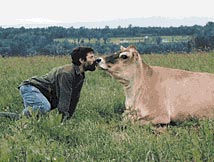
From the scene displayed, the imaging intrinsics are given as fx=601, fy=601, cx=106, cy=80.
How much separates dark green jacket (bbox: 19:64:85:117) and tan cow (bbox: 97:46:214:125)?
1.24 feet

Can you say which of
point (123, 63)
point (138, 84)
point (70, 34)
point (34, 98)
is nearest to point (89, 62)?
point (123, 63)

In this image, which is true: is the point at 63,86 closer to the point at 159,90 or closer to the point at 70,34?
the point at 159,90

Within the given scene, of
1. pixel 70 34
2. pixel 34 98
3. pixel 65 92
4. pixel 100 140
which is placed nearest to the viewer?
pixel 100 140

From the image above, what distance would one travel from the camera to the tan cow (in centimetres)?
752

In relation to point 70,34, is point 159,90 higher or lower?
higher

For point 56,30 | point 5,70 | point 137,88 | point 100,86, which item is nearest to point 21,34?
point 56,30

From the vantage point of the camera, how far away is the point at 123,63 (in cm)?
768

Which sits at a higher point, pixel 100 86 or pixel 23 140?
pixel 23 140

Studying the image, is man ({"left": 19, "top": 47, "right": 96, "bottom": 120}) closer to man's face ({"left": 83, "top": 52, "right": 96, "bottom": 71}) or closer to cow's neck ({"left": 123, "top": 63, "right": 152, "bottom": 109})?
man's face ({"left": 83, "top": 52, "right": 96, "bottom": 71})

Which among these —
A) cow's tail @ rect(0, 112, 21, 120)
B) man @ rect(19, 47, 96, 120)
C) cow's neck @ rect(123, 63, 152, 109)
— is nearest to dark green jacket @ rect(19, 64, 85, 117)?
man @ rect(19, 47, 96, 120)

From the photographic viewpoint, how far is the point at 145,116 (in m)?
7.48

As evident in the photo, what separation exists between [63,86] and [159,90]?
1.25 meters

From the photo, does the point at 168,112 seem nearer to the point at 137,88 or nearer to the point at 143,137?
the point at 137,88

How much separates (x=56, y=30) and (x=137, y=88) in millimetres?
34966
